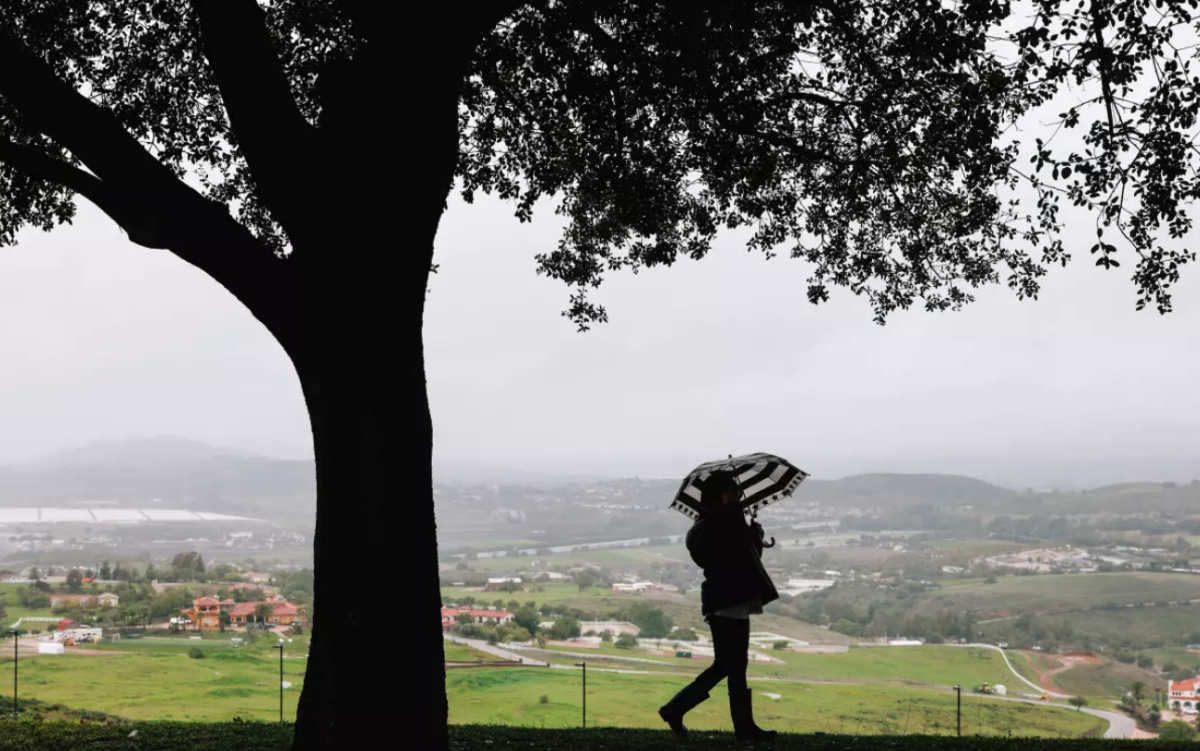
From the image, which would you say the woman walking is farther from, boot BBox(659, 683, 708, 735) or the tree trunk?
the tree trunk

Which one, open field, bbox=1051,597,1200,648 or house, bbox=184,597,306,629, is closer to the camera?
house, bbox=184,597,306,629

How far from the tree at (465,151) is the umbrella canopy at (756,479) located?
275cm

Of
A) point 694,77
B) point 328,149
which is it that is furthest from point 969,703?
point 328,149

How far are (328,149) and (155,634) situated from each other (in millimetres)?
44026

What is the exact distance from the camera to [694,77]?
848 centimetres

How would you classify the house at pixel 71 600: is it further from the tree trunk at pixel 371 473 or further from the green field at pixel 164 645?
the tree trunk at pixel 371 473

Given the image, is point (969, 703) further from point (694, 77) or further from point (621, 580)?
point (694, 77)

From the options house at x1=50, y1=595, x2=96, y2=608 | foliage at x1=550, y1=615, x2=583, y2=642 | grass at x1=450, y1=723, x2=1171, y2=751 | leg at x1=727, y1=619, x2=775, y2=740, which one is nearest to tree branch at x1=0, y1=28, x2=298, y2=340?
grass at x1=450, y1=723, x2=1171, y2=751

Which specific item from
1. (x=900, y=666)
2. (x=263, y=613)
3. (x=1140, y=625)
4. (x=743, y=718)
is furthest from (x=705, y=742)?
(x=1140, y=625)

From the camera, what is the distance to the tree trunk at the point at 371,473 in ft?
15.9

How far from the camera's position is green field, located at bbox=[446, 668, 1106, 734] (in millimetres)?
38375

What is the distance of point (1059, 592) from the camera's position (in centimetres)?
7281

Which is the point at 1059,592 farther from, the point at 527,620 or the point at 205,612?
the point at 205,612

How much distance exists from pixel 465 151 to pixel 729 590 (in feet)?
21.6
